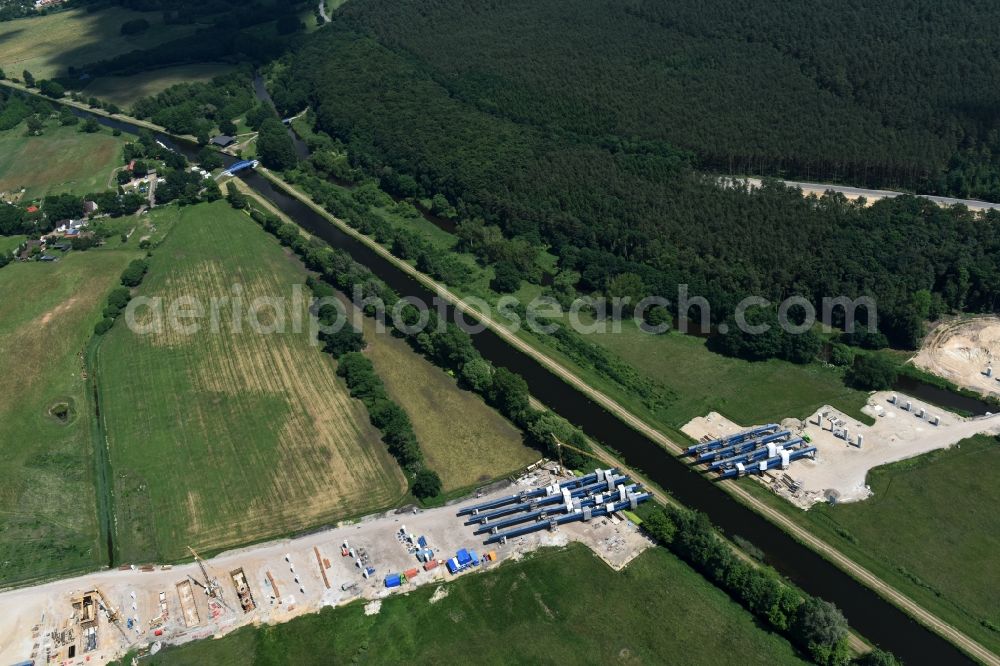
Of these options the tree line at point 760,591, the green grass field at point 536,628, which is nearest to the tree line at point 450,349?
the tree line at point 760,591

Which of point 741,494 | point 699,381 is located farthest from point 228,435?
point 741,494

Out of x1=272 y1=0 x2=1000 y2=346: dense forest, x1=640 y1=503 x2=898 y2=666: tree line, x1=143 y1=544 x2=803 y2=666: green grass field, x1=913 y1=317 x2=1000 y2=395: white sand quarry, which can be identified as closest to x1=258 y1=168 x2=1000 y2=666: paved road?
x1=640 y1=503 x2=898 y2=666: tree line

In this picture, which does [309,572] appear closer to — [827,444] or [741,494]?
[741,494]

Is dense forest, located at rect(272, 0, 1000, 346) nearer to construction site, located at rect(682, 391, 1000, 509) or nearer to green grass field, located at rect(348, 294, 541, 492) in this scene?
construction site, located at rect(682, 391, 1000, 509)

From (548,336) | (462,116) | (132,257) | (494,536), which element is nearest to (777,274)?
(548,336)

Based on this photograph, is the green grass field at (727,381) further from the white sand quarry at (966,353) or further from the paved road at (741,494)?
the white sand quarry at (966,353)
